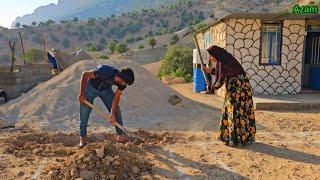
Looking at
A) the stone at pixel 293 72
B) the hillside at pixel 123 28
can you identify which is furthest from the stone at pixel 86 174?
the hillside at pixel 123 28

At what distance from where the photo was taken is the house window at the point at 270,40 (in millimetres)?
10725

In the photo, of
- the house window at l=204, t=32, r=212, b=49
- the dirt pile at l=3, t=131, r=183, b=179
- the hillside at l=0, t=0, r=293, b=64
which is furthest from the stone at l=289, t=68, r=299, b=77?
the hillside at l=0, t=0, r=293, b=64

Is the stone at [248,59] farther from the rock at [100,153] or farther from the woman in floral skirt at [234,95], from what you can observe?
the rock at [100,153]

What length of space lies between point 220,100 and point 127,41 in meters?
44.9

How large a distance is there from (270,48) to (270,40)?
229 mm

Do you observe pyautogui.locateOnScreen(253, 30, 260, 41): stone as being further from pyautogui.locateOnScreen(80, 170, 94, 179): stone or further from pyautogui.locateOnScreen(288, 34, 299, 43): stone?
pyautogui.locateOnScreen(80, 170, 94, 179): stone

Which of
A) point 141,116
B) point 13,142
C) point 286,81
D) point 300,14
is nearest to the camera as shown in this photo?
point 13,142

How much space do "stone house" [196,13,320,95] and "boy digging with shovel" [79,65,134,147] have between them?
234 inches

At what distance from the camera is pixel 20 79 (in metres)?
10.2

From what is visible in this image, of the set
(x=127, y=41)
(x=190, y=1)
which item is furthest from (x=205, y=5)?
(x=127, y=41)

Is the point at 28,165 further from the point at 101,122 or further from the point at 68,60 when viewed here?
the point at 68,60

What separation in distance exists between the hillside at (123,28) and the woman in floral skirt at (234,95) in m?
48.4

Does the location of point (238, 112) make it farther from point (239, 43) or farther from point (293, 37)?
point (293, 37)

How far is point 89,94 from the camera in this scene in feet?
17.8
